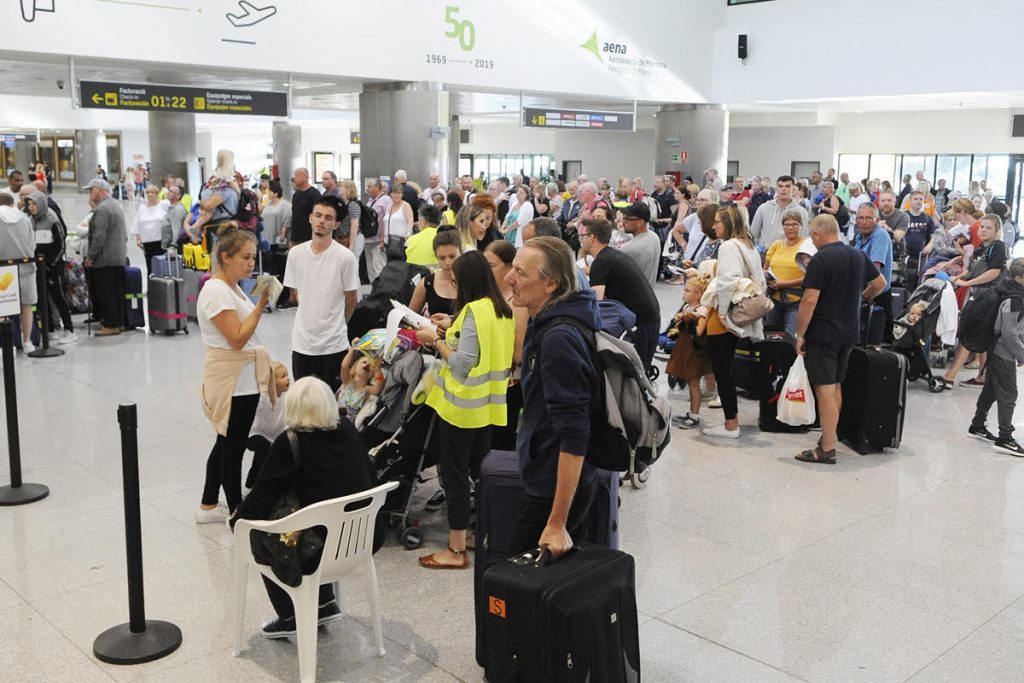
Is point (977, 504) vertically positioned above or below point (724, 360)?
below

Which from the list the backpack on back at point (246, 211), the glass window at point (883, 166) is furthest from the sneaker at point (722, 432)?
the glass window at point (883, 166)

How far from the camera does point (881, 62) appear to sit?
19.2 meters

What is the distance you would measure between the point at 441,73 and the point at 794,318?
33.7 feet

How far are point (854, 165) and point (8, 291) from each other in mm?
26246

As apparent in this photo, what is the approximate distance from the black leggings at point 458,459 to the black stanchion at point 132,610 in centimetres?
140

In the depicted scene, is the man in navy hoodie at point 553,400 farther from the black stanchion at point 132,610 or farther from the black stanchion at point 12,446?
the black stanchion at point 12,446

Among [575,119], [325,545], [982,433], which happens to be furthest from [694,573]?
[575,119]

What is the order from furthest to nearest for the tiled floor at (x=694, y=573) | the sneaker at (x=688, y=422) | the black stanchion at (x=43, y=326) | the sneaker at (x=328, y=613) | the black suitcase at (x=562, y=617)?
the black stanchion at (x=43, y=326) → the sneaker at (x=688, y=422) → the sneaker at (x=328, y=613) → the tiled floor at (x=694, y=573) → the black suitcase at (x=562, y=617)

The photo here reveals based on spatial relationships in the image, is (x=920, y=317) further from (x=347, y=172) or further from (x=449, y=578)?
(x=347, y=172)

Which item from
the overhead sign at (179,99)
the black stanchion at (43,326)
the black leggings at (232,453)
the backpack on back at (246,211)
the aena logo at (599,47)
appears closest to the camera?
the black leggings at (232,453)

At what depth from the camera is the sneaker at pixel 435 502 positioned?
18.4ft

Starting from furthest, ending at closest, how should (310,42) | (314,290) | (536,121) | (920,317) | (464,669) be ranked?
(536,121)
(310,42)
(920,317)
(314,290)
(464,669)

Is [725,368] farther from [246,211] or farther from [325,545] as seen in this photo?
[246,211]

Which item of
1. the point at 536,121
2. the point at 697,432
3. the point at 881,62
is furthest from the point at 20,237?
the point at 881,62
